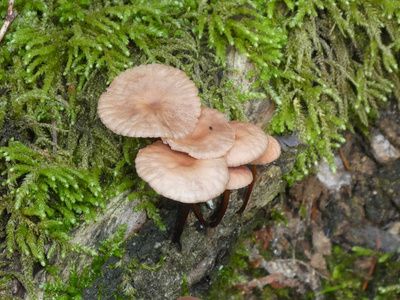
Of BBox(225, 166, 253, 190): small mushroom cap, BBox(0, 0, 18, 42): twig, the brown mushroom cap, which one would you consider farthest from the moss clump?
BBox(225, 166, 253, 190): small mushroom cap

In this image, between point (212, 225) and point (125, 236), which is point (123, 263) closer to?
point (125, 236)

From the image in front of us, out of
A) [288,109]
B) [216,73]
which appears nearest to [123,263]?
[216,73]

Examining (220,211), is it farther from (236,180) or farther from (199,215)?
(236,180)

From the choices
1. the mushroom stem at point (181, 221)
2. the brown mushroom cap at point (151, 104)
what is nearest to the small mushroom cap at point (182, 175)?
the brown mushroom cap at point (151, 104)

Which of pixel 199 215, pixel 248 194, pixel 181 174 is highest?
pixel 181 174

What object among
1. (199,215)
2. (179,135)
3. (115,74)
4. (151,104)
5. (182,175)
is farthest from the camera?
(115,74)

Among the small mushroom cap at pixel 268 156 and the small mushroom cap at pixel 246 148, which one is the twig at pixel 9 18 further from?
the small mushroom cap at pixel 268 156

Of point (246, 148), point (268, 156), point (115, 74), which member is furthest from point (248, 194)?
point (115, 74)
